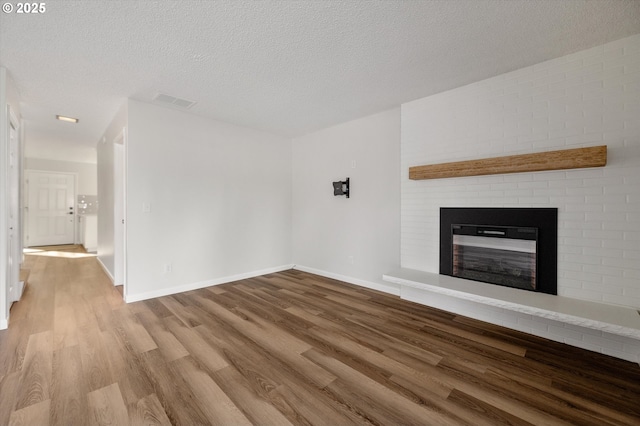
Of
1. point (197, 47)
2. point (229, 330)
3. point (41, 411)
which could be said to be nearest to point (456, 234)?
point (229, 330)

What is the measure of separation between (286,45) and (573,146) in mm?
2667

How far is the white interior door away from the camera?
7.38 m

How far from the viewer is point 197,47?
2.29 m

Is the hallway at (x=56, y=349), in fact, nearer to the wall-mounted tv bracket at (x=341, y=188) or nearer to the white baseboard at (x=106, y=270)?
the white baseboard at (x=106, y=270)

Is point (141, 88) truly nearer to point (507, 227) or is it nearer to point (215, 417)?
point (215, 417)

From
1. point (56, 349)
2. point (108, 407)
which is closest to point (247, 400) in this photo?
point (108, 407)

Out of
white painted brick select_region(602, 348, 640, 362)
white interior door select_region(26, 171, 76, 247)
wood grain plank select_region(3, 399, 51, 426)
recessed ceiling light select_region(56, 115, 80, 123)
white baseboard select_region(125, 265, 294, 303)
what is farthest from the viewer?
white interior door select_region(26, 171, 76, 247)

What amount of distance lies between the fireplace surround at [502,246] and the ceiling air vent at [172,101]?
3.46 metres

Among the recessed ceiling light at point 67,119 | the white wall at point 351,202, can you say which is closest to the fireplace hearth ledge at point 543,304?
the white wall at point 351,202

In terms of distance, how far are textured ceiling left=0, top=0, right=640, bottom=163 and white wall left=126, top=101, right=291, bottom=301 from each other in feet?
2.10

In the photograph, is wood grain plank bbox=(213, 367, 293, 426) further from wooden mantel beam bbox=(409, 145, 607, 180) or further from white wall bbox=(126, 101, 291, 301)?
wooden mantel beam bbox=(409, 145, 607, 180)

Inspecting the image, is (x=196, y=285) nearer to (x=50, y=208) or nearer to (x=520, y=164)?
(x=520, y=164)

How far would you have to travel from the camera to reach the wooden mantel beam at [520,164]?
2252 millimetres

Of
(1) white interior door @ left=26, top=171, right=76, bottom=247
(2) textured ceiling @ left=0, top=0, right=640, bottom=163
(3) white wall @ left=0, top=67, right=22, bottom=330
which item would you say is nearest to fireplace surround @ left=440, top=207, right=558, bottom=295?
(2) textured ceiling @ left=0, top=0, right=640, bottom=163
